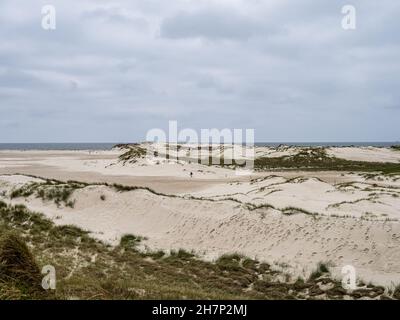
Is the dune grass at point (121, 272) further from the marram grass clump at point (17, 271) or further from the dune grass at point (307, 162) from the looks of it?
the dune grass at point (307, 162)

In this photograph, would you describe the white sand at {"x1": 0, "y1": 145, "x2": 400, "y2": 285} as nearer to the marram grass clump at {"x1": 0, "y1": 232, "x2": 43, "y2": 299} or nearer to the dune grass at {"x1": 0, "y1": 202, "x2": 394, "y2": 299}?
the dune grass at {"x1": 0, "y1": 202, "x2": 394, "y2": 299}

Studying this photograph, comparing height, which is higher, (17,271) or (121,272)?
(17,271)

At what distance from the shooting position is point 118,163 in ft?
212

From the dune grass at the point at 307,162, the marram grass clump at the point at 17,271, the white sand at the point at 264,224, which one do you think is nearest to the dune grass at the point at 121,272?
the marram grass clump at the point at 17,271

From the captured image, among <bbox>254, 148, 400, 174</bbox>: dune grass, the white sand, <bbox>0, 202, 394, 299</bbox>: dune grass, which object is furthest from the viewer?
<bbox>254, 148, 400, 174</bbox>: dune grass

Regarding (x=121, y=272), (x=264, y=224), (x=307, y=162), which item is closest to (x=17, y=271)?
(x=121, y=272)

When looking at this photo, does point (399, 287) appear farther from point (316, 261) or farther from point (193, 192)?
point (193, 192)

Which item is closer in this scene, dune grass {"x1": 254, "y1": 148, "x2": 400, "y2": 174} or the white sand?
the white sand

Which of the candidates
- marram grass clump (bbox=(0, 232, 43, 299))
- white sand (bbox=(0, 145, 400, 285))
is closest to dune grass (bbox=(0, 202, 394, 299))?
marram grass clump (bbox=(0, 232, 43, 299))

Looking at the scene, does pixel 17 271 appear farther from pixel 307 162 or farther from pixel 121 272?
pixel 307 162

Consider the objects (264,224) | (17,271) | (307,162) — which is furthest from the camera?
(307,162)

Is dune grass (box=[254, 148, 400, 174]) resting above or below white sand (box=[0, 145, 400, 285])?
above

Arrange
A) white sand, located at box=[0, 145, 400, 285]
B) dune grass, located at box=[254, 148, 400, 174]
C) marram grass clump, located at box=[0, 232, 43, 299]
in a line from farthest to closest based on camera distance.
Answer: dune grass, located at box=[254, 148, 400, 174] < white sand, located at box=[0, 145, 400, 285] < marram grass clump, located at box=[0, 232, 43, 299]
